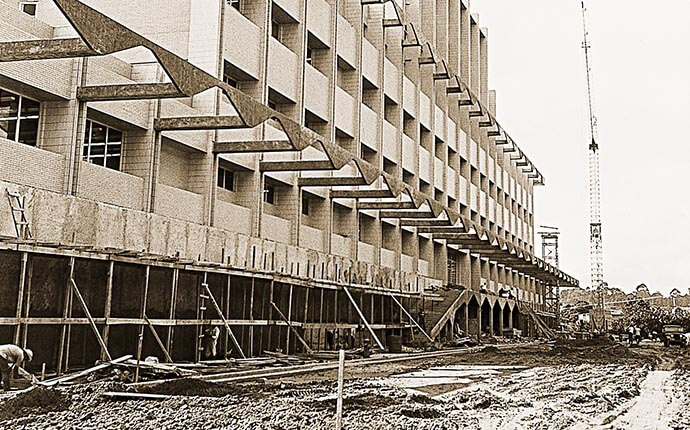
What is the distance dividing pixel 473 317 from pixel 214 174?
84.7 ft

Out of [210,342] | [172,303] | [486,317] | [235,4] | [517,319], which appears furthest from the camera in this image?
[517,319]

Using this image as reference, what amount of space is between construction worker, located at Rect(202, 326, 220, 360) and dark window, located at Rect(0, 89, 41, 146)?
6537mm

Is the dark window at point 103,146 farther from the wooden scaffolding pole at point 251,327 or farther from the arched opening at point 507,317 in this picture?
the arched opening at point 507,317

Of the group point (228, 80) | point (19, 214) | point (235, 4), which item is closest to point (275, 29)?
point (235, 4)

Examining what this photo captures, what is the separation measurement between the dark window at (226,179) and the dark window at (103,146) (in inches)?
215

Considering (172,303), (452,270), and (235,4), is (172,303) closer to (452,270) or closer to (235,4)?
(235,4)

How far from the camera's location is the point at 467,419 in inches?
476

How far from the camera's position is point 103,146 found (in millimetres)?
23266

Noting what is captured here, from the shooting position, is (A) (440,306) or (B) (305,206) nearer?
(B) (305,206)

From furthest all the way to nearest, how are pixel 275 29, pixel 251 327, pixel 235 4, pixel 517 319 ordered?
pixel 517 319 → pixel 275 29 → pixel 235 4 → pixel 251 327

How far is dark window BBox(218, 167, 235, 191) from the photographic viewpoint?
1118 inches

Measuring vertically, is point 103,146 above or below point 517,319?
above

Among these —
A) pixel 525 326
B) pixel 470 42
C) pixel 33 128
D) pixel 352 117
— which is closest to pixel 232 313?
pixel 33 128

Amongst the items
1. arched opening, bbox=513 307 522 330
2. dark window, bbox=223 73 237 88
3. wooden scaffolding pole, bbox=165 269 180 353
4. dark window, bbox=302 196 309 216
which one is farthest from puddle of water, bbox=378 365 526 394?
arched opening, bbox=513 307 522 330
